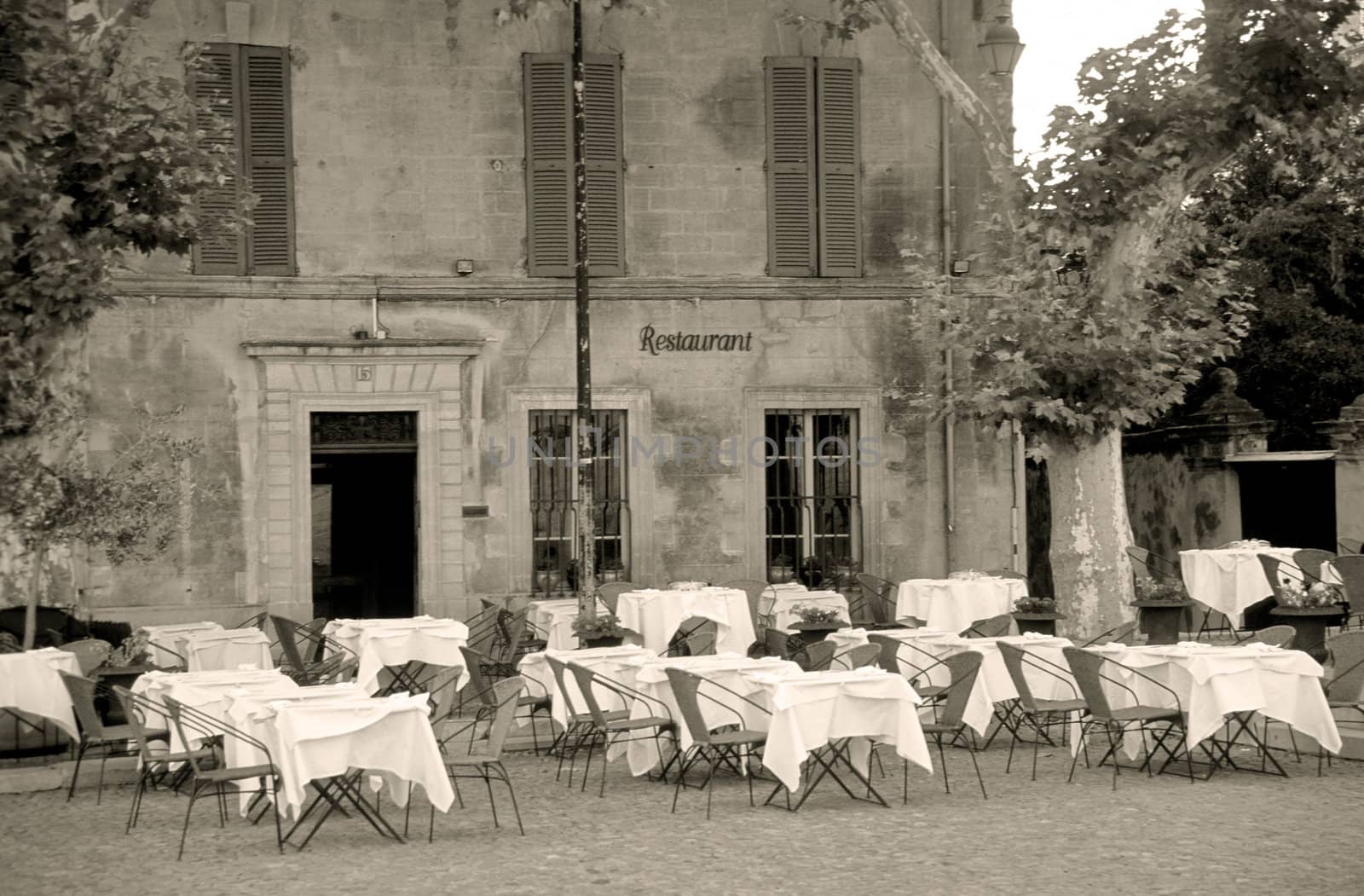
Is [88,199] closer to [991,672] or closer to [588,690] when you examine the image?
[588,690]

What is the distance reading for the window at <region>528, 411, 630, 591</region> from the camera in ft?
63.6

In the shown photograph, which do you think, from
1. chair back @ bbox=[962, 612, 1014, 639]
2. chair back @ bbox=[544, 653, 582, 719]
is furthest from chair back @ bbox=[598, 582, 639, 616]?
chair back @ bbox=[544, 653, 582, 719]

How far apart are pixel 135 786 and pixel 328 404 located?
21.8 feet

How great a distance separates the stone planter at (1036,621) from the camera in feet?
53.9

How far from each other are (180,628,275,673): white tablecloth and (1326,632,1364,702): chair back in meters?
7.94

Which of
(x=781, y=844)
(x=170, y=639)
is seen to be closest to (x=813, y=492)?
(x=170, y=639)

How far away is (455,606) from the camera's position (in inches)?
751

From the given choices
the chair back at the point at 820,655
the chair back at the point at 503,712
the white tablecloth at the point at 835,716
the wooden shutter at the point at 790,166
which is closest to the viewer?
the chair back at the point at 503,712

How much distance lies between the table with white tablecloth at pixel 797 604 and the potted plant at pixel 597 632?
9.01ft

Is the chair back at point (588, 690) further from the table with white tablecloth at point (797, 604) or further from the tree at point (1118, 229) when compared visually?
the table with white tablecloth at point (797, 604)

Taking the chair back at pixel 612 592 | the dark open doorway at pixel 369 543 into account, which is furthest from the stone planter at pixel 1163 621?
the dark open doorway at pixel 369 543

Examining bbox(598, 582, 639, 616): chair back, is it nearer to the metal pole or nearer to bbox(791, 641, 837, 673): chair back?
the metal pole

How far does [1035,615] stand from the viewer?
16.5 m

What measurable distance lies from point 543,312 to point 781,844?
10.0m
